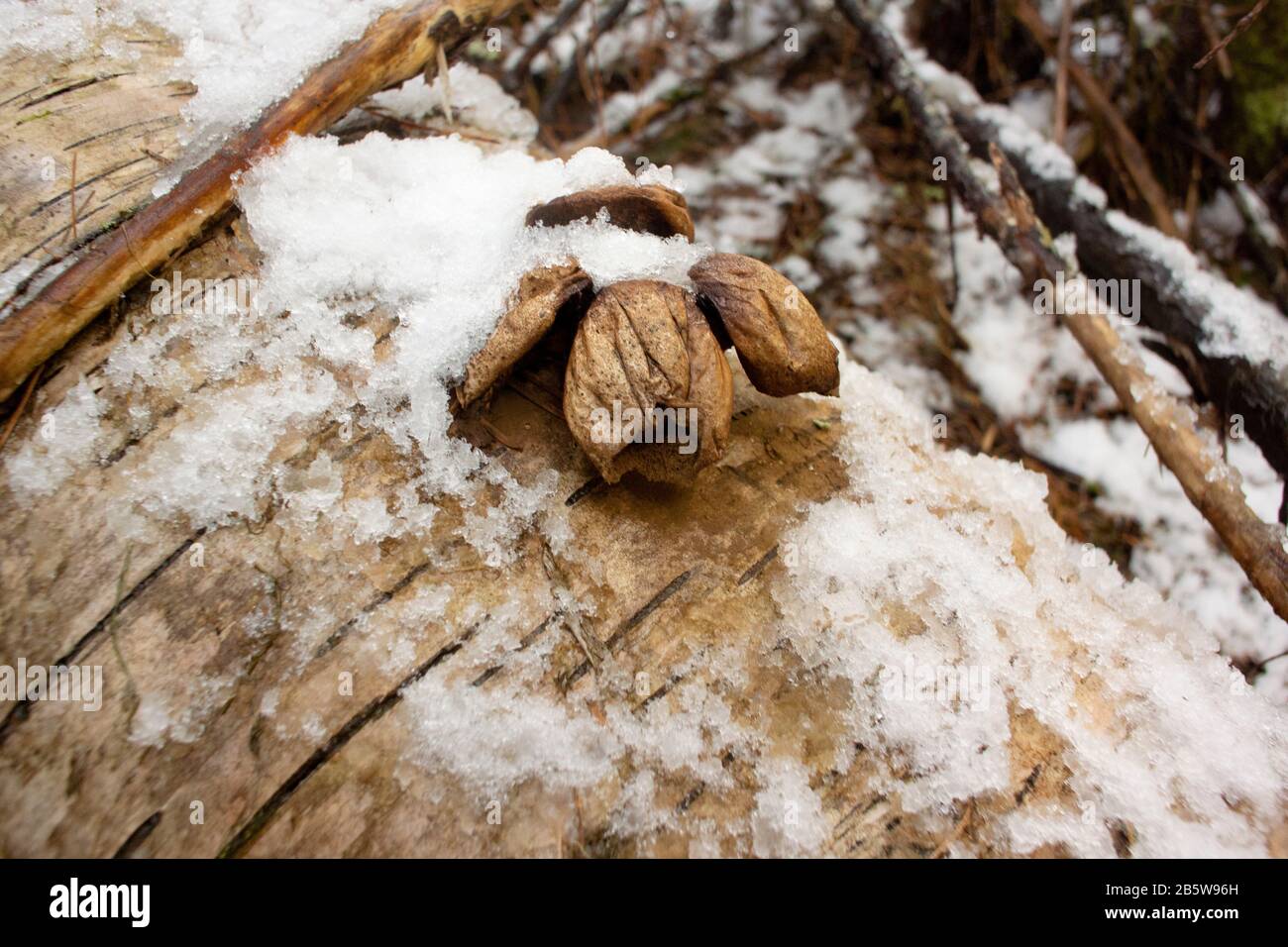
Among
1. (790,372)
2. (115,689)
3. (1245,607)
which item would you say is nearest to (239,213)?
(115,689)

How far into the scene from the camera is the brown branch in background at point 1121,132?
7.94ft

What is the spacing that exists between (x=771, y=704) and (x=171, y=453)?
80 cm

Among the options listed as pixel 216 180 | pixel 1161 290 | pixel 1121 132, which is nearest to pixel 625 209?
pixel 216 180

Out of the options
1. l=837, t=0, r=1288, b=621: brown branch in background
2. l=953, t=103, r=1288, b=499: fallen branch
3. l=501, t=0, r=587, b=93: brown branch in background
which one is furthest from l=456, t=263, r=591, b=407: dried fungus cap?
l=501, t=0, r=587, b=93: brown branch in background

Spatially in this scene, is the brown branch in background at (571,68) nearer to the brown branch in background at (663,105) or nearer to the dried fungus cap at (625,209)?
the brown branch in background at (663,105)

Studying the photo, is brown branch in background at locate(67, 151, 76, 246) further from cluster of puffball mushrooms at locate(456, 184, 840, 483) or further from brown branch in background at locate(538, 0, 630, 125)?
brown branch in background at locate(538, 0, 630, 125)

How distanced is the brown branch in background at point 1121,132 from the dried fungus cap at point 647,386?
213cm

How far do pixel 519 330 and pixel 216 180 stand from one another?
54 cm

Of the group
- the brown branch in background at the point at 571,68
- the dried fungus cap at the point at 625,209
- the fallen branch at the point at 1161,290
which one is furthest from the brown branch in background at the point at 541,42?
the dried fungus cap at the point at 625,209

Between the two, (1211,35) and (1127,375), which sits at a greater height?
(1211,35)

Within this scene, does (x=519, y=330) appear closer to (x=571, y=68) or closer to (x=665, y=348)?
(x=665, y=348)

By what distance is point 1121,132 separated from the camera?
2.50 meters

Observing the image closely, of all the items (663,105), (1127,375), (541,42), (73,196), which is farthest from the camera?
(663,105)
